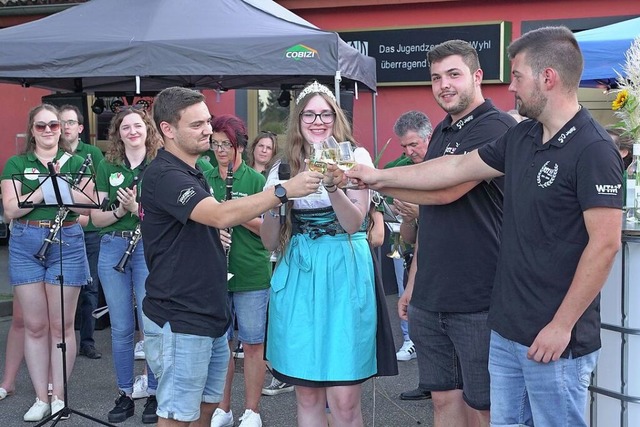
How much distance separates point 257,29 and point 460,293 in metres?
3.97

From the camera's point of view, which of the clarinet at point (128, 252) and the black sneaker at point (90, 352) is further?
the black sneaker at point (90, 352)

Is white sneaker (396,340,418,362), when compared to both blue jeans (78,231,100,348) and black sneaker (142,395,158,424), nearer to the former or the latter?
black sneaker (142,395,158,424)

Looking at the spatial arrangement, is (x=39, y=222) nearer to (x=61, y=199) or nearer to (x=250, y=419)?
(x=61, y=199)

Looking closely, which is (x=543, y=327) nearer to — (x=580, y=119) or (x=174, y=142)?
(x=580, y=119)

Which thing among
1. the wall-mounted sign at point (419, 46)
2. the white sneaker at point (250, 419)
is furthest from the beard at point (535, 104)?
the wall-mounted sign at point (419, 46)

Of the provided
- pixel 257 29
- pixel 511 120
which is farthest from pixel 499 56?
pixel 511 120

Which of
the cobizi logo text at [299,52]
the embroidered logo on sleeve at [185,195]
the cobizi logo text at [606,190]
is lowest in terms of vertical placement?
the embroidered logo on sleeve at [185,195]

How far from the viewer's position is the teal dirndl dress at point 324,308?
3.92m

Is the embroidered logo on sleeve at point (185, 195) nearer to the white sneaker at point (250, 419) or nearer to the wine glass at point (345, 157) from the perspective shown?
the wine glass at point (345, 157)

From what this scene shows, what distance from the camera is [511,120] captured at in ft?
12.4

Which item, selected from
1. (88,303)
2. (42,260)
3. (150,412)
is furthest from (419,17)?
(150,412)

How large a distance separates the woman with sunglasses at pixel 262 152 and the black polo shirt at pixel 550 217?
13.3ft

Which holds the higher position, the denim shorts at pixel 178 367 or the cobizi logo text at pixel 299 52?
the cobizi logo text at pixel 299 52

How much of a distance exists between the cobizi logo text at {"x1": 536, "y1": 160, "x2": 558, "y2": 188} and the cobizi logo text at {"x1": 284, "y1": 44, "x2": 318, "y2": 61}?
12.8 ft
